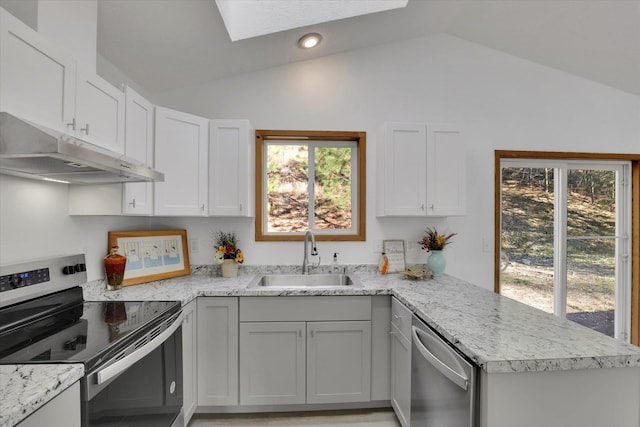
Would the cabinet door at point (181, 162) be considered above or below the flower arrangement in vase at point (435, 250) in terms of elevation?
above

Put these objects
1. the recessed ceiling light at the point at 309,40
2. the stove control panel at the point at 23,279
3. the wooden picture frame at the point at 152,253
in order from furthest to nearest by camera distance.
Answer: the recessed ceiling light at the point at 309,40 < the wooden picture frame at the point at 152,253 < the stove control panel at the point at 23,279

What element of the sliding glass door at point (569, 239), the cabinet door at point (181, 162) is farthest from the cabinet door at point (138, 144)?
the sliding glass door at point (569, 239)

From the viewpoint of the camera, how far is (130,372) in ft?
4.34

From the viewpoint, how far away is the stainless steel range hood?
3.49ft

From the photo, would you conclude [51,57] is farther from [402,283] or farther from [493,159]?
[493,159]

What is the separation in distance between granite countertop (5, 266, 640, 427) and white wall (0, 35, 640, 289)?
0.52 meters

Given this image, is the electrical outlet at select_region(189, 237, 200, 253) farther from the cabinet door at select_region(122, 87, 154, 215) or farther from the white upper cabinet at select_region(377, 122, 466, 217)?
the white upper cabinet at select_region(377, 122, 466, 217)

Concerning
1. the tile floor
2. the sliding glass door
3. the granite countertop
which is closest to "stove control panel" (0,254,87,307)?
the granite countertop

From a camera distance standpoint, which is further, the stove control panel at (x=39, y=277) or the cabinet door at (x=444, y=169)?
the cabinet door at (x=444, y=169)

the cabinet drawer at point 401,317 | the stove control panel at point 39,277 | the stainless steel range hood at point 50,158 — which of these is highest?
the stainless steel range hood at point 50,158

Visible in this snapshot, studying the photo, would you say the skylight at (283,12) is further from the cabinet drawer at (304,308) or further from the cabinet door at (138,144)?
the cabinet drawer at (304,308)

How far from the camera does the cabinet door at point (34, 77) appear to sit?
112 centimetres

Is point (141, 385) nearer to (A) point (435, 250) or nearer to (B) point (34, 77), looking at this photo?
(B) point (34, 77)

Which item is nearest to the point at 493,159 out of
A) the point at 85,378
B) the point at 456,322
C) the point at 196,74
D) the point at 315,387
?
the point at 456,322
